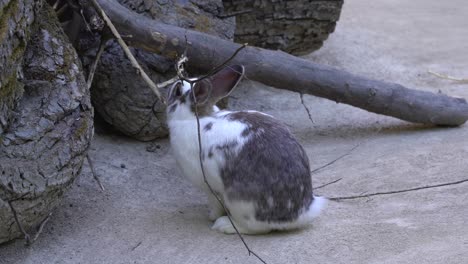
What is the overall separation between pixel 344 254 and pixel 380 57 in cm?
463

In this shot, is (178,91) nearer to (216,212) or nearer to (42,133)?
(216,212)

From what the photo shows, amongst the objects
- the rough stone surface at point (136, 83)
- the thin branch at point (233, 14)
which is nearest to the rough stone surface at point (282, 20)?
the thin branch at point (233, 14)

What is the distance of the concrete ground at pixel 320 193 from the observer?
397 centimetres

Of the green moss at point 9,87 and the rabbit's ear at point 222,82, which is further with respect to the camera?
the rabbit's ear at point 222,82

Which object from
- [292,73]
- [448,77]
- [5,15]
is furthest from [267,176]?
[448,77]

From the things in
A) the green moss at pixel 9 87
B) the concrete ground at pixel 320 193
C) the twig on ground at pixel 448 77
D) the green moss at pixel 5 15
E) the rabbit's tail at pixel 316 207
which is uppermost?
the green moss at pixel 5 15

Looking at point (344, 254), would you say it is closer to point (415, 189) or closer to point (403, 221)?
point (403, 221)

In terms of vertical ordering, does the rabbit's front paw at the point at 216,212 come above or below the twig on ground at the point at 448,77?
above

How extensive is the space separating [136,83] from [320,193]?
1594 mm

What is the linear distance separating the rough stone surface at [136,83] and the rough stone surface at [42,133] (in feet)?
3.55

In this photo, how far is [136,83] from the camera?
5.49 metres

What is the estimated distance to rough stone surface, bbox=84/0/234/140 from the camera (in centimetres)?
548

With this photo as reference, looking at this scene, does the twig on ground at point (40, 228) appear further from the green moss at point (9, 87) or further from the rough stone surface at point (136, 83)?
the rough stone surface at point (136, 83)

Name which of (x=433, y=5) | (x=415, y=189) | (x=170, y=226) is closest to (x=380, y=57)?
(x=433, y=5)
